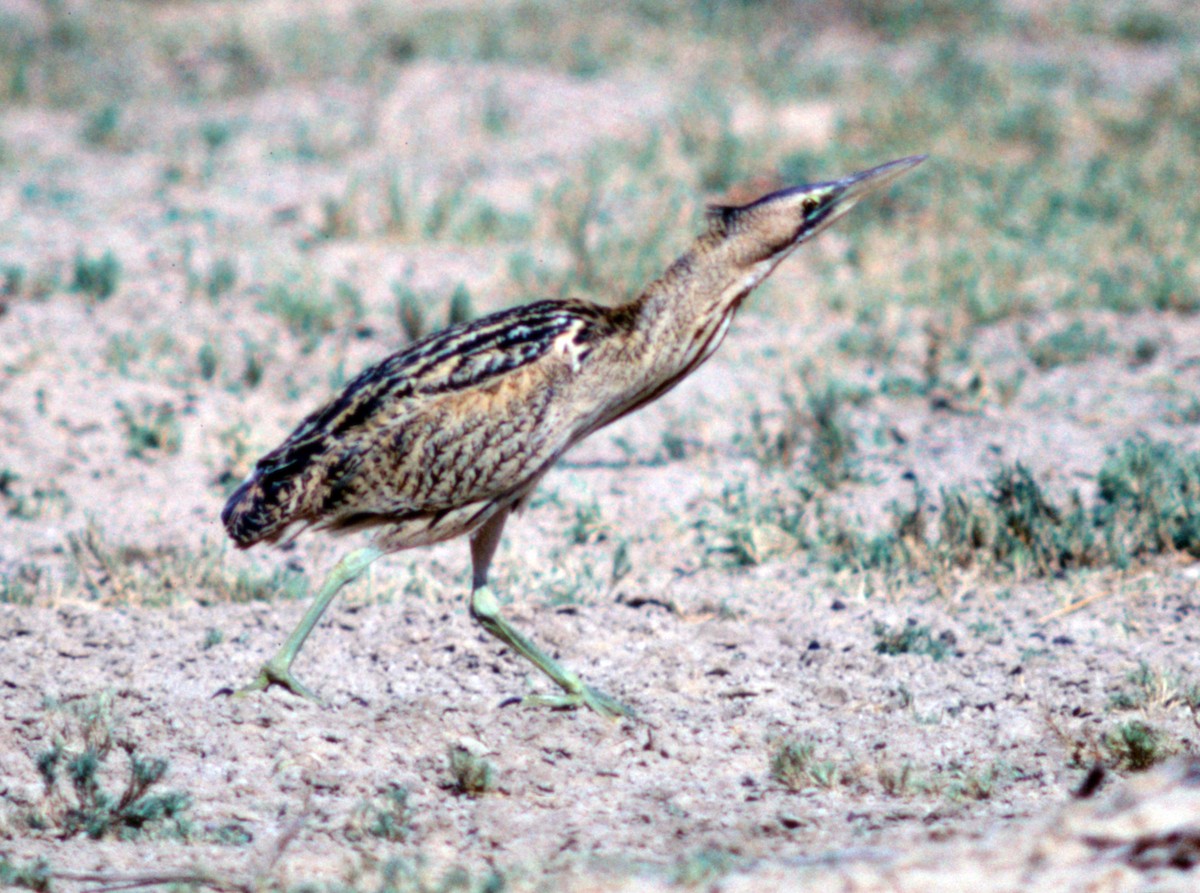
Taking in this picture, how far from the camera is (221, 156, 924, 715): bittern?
15.3 feet

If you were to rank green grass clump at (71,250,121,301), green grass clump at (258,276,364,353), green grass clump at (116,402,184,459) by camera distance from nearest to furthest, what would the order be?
green grass clump at (116,402,184,459) → green grass clump at (258,276,364,353) → green grass clump at (71,250,121,301)

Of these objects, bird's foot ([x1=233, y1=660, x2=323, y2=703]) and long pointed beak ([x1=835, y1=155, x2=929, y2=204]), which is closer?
long pointed beak ([x1=835, y1=155, x2=929, y2=204])

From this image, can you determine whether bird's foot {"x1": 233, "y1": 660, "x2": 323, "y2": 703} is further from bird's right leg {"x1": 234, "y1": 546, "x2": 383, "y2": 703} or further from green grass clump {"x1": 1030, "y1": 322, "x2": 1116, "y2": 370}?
green grass clump {"x1": 1030, "y1": 322, "x2": 1116, "y2": 370}

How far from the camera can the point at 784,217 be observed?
15.4 feet

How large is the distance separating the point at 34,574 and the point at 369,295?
329 cm

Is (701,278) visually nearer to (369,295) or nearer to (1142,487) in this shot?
(1142,487)

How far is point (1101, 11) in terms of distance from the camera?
14750 millimetres

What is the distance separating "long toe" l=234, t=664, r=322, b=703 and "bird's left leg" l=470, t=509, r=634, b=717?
65cm

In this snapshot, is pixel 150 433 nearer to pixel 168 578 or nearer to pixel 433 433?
pixel 168 578

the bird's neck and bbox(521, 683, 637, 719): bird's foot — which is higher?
the bird's neck

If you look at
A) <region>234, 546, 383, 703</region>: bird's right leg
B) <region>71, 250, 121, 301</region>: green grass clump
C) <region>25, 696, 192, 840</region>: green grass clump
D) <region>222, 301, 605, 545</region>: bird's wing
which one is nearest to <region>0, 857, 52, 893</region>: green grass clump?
<region>25, 696, 192, 840</region>: green grass clump

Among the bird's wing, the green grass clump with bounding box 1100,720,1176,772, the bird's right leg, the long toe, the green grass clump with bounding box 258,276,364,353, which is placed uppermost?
the green grass clump with bounding box 258,276,364,353

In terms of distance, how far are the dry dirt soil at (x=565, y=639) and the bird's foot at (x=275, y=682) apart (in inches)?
2.4

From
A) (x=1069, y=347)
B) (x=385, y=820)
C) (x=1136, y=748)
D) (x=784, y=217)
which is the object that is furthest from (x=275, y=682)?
(x=1069, y=347)
